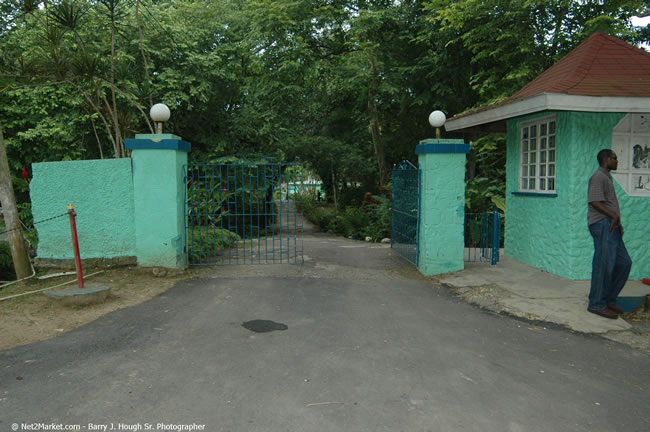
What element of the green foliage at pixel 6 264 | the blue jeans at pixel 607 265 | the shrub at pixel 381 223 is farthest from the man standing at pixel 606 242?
the green foliage at pixel 6 264

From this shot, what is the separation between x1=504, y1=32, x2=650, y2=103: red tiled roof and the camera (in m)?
6.63

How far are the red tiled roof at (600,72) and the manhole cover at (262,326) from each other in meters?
4.84

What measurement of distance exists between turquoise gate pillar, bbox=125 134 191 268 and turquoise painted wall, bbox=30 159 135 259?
0.65 ft

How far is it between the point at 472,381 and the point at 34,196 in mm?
7367

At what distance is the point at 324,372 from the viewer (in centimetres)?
405

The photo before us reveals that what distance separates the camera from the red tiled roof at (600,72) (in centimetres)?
663

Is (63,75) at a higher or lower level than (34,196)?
higher

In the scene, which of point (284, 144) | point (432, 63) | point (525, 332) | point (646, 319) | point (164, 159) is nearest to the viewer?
point (525, 332)

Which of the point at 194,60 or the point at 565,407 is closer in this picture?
the point at 565,407

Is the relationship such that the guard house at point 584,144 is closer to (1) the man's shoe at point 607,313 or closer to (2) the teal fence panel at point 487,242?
(2) the teal fence panel at point 487,242

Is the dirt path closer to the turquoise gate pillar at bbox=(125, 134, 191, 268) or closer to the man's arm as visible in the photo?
the turquoise gate pillar at bbox=(125, 134, 191, 268)

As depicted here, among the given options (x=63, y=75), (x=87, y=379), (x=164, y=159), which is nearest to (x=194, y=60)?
(x=63, y=75)

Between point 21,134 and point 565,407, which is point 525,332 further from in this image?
point 21,134

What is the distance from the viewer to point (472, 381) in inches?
155
